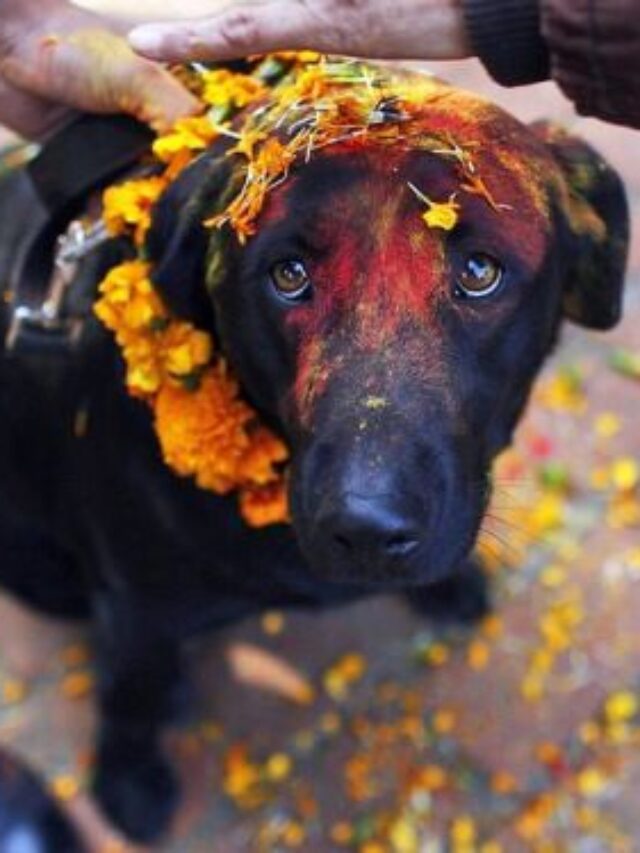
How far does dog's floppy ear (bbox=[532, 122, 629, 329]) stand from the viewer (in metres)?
1.92

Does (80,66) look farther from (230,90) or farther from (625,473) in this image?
(625,473)

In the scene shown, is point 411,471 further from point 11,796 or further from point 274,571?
point 11,796

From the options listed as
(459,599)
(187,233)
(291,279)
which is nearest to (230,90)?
(187,233)

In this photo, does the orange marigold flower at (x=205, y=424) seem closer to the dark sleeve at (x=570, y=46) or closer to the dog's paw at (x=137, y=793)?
the dark sleeve at (x=570, y=46)

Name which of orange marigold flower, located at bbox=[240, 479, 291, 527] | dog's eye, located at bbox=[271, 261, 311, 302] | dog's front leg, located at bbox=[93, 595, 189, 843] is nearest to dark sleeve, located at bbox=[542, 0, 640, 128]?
dog's eye, located at bbox=[271, 261, 311, 302]

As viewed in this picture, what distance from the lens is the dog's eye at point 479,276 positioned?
1723mm

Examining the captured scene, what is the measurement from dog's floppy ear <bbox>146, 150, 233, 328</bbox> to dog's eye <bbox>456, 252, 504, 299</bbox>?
0.33m

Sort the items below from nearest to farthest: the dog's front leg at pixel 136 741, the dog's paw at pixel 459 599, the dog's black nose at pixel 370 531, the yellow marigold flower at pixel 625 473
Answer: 1. the dog's black nose at pixel 370 531
2. the dog's front leg at pixel 136 741
3. the dog's paw at pixel 459 599
4. the yellow marigold flower at pixel 625 473

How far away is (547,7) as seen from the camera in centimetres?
168

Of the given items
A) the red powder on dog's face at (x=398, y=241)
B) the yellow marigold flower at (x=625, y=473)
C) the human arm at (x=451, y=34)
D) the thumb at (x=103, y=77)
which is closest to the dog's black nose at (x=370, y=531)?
the red powder on dog's face at (x=398, y=241)

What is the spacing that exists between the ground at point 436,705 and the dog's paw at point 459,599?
0.03 meters

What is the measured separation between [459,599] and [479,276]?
1.22m

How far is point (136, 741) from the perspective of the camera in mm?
2678

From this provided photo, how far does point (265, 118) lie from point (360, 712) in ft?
4.31
